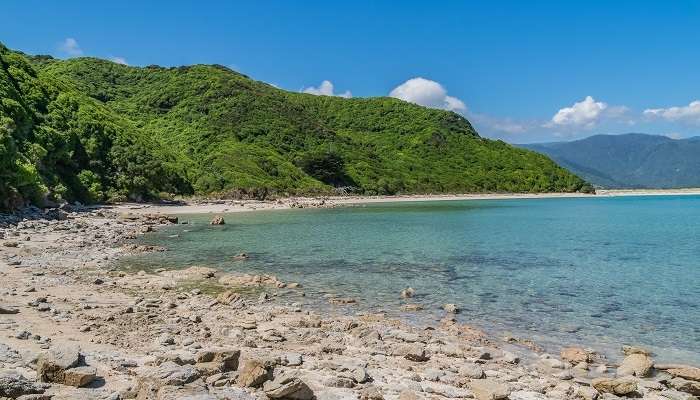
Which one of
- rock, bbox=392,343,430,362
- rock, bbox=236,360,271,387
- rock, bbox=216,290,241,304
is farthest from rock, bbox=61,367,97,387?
rock, bbox=216,290,241,304

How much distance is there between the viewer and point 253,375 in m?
9.47

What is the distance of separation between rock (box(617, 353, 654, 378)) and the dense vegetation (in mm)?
46683

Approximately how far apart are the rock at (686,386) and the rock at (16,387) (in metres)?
12.6

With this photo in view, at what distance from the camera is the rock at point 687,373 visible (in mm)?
11812

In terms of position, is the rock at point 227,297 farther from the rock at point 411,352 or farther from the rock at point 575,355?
the rock at point 575,355

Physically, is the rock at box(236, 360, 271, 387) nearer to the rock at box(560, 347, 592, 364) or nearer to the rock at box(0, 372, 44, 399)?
the rock at box(0, 372, 44, 399)

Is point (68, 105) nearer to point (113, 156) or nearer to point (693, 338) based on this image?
point (113, 156)

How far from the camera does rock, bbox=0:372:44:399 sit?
313 inches

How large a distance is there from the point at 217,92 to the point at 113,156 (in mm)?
85125

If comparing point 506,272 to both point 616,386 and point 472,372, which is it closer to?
point 616,386

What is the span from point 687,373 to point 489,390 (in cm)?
540

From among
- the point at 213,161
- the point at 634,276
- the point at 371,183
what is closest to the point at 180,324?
the point at 634,276

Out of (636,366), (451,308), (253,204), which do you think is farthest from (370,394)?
(253,204)

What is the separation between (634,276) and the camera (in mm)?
26266
